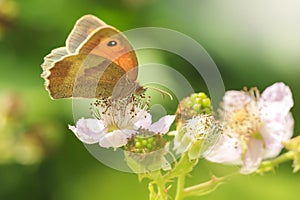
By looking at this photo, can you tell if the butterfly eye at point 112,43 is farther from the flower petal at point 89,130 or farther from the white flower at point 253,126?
the white flower at point 253,126

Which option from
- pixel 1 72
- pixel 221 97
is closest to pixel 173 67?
pixel 1 72

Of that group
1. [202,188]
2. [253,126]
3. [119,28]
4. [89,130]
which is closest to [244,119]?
[253,126]

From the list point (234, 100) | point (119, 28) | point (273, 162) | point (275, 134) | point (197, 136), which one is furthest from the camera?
point (119, 28)

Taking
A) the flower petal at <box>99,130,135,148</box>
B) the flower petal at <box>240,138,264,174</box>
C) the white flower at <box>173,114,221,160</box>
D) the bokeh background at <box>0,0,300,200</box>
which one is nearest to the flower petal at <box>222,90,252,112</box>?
the flower petal at <box>240,138,264,174</box>

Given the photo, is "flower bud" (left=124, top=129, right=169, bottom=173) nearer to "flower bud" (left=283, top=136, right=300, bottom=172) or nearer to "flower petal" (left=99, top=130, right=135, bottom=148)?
"flower petal" (left=99, top=130, right=135, bottom=148)

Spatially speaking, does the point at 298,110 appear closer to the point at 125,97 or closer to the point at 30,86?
the point at 30,86

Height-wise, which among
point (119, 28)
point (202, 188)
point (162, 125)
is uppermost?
point (119, 28)

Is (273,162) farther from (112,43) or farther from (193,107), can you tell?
(112,43)
